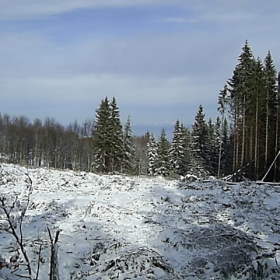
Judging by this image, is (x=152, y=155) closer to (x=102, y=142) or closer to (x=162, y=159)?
(x=162, y=159)

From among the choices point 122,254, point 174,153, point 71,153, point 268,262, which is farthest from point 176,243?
point 71,153

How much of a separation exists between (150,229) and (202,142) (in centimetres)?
3810

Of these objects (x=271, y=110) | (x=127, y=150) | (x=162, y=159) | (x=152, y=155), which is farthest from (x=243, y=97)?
(x=152, y=155)

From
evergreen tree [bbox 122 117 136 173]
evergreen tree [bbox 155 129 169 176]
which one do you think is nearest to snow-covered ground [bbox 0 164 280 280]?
evergreen tree [bbox 122 117 136 173]

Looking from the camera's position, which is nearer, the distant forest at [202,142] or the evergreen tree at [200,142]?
the distant forest at [202,142]

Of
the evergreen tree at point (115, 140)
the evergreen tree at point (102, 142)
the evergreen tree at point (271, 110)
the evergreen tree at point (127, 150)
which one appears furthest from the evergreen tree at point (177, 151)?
the evergreen tree at point (271, 110)

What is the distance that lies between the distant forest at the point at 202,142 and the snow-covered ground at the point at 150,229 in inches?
386

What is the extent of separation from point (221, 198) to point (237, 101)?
22.7 metres

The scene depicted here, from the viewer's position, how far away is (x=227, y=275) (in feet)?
24.1

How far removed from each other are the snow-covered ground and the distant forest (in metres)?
9.80

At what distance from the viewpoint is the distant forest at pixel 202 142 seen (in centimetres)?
3316

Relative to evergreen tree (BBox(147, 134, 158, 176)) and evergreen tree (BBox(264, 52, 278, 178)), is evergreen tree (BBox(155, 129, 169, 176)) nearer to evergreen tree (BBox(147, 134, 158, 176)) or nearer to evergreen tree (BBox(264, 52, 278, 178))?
evergreen tree (BBox(147, 134, 158, 176))

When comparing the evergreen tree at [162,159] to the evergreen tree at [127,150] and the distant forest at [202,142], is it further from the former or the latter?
the evergreen tree at [127,150]

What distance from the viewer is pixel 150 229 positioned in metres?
10.5
